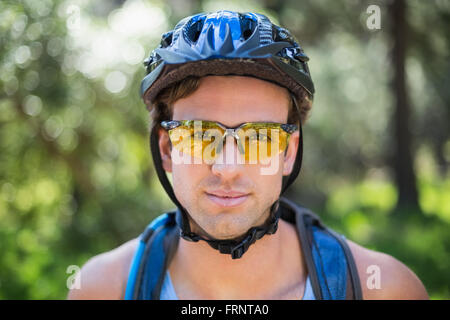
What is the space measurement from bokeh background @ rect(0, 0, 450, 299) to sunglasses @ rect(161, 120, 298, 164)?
3696 millimetres

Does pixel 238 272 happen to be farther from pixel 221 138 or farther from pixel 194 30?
pixel 194 30

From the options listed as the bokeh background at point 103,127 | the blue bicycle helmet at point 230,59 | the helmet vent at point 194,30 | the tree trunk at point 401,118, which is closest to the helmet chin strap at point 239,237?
the blue bicycle helmet at point 230,59

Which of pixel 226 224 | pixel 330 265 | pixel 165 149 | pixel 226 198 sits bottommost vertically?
pixel 330 265

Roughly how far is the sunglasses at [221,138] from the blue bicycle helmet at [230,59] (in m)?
0.29

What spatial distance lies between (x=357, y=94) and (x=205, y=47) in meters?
18.3

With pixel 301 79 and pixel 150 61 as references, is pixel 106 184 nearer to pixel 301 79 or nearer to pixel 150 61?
pixel 150 61

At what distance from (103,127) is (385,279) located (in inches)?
256

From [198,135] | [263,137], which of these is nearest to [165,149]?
[198,135]

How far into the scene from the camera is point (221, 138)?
2273 millimetres

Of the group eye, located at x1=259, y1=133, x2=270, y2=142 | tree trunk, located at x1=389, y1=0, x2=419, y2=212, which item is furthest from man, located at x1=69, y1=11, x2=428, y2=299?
tree trunk, located at x1=389, y1=0, x2=419, y2=212

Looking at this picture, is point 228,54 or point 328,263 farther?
point 328,263

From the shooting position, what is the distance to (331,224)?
974 cm

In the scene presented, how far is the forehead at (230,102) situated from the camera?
2.30 m

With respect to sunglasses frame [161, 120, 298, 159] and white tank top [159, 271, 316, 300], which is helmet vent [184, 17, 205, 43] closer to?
sunglasses frame [161, 120, 298, 159]
